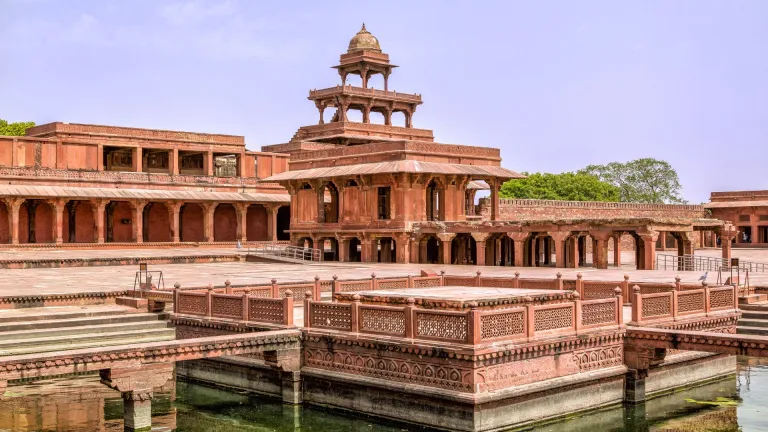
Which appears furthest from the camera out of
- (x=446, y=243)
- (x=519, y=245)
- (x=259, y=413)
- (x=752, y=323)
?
(x=446, y=243)

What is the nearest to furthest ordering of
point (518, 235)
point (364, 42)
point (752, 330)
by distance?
point (752, 330)
point (518, 235)
point (364, 42)

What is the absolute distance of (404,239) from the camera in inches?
1567

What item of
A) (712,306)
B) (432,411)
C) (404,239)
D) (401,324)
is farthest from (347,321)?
(404,239)

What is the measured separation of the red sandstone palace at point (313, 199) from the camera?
38.2 meters

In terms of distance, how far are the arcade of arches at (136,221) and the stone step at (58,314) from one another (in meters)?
23.1

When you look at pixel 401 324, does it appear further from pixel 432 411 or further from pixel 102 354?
pixel 102 354

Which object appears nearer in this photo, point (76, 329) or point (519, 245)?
point (76, 329)

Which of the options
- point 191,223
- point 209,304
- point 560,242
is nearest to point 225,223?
point 191,223

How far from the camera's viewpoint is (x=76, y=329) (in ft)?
62.7

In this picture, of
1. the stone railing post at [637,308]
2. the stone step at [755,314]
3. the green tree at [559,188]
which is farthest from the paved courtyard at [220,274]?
the green tree at [559,188]

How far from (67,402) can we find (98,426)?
169cm

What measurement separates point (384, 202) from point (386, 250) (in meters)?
2.55

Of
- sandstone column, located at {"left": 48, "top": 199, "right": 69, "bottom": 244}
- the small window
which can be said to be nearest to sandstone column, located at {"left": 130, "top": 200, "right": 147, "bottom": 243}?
sandstone column, located at {"left": 48, "top": 199, "right": 69, "bottom": 244}

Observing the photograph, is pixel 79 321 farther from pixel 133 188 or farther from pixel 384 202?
pixel 133 188
